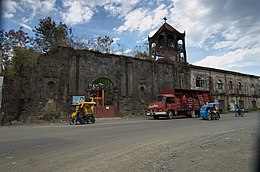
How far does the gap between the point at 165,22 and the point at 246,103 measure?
23594 millimetres

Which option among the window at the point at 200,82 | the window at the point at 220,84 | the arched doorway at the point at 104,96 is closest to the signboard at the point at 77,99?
the arched doorway at the point at 104,96

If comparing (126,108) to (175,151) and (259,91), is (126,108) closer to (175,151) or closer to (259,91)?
(175,151)

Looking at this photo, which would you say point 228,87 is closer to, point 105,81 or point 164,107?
point 164,107

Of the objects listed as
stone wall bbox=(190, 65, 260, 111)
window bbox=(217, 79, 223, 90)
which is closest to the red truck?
stone wall bbox=(190, 65, 260, 111)

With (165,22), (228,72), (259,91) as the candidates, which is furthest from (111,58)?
(259,91)

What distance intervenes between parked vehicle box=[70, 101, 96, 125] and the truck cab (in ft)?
22.4

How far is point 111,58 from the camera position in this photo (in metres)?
23.1

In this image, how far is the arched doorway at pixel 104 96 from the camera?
841 inches

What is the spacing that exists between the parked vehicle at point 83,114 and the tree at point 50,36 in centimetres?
876

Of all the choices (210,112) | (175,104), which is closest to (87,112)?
(175,104)

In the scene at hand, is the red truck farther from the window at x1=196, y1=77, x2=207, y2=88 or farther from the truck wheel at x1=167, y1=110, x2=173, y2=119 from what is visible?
the window at x1=196, y1=77, x2=207, y2=88

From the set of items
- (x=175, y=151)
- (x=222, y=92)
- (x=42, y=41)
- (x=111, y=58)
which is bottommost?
(x=175, y=151)

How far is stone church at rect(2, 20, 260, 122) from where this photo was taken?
1883 cm

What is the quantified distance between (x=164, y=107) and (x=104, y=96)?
7707 mm
